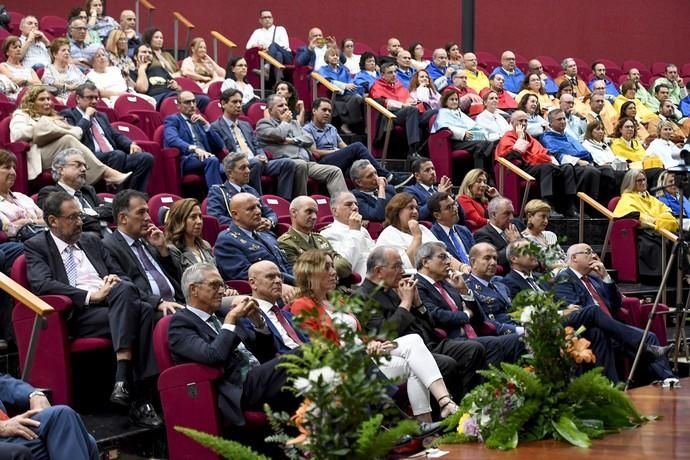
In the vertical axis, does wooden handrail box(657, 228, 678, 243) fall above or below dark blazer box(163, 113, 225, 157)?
below

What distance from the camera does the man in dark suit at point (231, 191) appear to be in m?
6.53

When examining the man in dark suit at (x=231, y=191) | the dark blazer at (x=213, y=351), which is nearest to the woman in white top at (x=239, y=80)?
the man in dark suit at (x=231, y=191)

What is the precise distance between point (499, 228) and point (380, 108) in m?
2.01

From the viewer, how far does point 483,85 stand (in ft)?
37.0

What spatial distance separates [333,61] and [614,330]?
466 centimetres

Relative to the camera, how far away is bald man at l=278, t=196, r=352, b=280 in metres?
6.11

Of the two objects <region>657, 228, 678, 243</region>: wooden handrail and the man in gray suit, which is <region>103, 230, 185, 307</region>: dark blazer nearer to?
the man in gray suit

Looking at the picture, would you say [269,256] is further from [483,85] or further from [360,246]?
[483,85]

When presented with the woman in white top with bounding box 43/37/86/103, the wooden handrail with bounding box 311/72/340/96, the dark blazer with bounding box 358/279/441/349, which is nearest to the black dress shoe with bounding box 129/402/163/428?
the dark blazer with bounding box 358/279/441/349

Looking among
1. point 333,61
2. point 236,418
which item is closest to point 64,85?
point 333,61

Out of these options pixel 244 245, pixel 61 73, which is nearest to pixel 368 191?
pixel 244 245

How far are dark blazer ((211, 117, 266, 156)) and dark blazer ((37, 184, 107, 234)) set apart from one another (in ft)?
5.26

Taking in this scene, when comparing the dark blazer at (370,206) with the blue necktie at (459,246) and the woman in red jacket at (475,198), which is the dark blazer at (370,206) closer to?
the blue necktie at (459,246)

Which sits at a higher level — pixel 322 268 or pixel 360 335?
pixel 360 335
